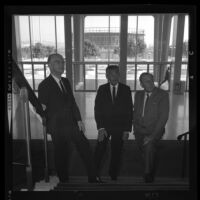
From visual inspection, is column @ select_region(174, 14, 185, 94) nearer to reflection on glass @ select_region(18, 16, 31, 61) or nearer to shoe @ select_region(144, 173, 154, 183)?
shoe @ select_region(144, 173, 154, 183)

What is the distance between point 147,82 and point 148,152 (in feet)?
1.47

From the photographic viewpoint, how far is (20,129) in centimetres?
150

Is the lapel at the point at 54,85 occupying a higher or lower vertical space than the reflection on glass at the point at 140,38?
lower

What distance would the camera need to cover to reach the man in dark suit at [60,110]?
56.0 inches

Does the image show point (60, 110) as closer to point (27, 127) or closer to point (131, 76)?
point (27, 127)

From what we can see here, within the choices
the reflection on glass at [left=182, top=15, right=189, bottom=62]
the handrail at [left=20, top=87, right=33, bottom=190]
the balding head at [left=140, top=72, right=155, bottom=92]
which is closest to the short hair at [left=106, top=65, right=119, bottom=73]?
the balding head at [left=140, top=72, right=155, bottom=92]

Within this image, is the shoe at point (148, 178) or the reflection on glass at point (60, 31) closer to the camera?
the reflection on glass at point (60, 31)

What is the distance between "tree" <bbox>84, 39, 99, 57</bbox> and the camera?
138 cm

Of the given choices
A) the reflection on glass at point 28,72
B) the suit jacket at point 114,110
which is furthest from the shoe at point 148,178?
the reflection on glass at point 28,72

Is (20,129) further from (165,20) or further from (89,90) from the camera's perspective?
(165,20)

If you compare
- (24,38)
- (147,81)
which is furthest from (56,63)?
(147,81)

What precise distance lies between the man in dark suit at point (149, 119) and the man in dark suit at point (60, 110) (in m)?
0.34

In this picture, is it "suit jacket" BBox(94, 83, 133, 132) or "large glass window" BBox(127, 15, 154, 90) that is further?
"suit jacket" BBox(94, 83, 133, 132)

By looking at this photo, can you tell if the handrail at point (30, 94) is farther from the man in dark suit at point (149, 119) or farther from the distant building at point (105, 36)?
the man in dark suit at point (149, 119)
